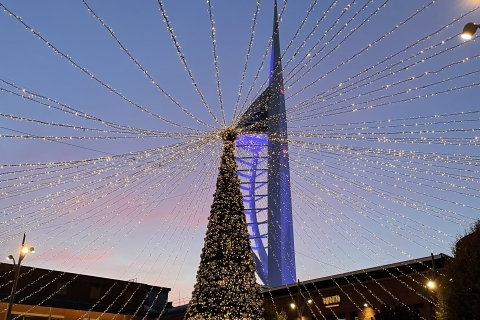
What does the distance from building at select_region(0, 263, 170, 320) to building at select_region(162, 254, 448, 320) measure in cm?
885

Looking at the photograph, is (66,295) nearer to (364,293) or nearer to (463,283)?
(364,293)

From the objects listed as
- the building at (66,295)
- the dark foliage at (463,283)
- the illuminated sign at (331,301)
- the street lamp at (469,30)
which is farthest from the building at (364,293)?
the street lamp at (469,30)

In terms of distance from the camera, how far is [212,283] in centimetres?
1330

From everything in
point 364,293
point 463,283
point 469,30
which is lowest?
point 364,293

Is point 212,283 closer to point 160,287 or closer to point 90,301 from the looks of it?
point 90,301

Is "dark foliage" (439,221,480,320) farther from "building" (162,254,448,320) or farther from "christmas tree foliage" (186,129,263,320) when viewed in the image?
"building" (162,254,448,320)

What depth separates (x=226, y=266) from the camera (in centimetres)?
1336

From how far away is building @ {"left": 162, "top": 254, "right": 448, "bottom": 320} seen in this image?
71.4ft

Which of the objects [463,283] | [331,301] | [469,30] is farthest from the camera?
[331,301]

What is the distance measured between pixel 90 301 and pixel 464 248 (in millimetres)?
27064

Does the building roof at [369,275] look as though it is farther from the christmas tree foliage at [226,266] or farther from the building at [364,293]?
the christmas tree foliage at [226,266]

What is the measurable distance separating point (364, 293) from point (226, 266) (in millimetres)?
13801

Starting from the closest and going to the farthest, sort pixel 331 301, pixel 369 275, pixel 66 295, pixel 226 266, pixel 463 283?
pixel 463 283
pixel 226 266
pixel 369 275
pixel 331 301
pixel 66 295

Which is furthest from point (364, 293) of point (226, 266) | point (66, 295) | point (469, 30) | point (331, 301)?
point (469, 30)
